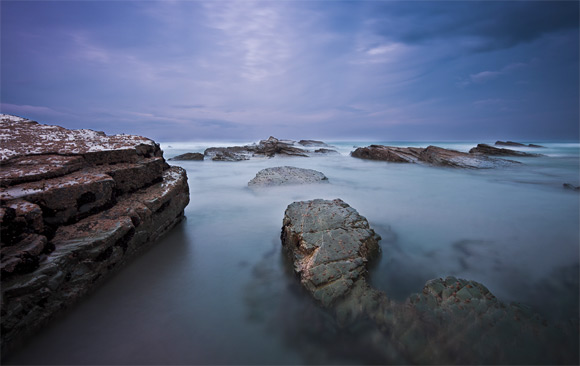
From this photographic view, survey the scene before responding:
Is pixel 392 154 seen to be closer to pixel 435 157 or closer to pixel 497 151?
pixel 435 157

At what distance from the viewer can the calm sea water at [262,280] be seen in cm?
190

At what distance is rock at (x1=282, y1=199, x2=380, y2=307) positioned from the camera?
2.34 m

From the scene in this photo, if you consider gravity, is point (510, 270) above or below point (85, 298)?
above

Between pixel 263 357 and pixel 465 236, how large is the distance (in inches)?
143

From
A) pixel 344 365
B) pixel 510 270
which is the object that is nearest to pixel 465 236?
pixel 510 270

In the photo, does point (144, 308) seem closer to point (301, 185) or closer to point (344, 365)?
point (344, 365)

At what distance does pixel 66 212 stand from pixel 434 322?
3.71 meters

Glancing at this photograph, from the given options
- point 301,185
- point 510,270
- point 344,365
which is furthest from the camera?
point 301,185

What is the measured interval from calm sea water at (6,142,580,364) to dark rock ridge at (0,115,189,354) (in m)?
0.26

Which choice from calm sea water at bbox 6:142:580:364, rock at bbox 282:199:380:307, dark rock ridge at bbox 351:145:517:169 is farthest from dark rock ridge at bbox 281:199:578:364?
dark rock ridge at bbox 351:145:517:169

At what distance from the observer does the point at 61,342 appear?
188 centimetres

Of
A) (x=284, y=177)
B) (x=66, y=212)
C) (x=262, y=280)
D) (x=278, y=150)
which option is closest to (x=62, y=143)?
(x=66, y=212)

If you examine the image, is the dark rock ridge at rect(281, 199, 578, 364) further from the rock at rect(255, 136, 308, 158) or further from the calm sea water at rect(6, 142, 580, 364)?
the rock at rect(255, 136, 308, 158)

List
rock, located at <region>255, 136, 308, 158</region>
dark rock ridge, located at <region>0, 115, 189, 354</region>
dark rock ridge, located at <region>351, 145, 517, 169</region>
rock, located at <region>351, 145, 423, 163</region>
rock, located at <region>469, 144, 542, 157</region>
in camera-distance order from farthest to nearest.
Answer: rock, located at <region>255, 136, 308, 158</region>, rock, located at <region>469, 144, 542, 157</region>, rock, located at <region>351, 145, 423, 163</region>, dark rock ridge, located at <region>351, 145, 517, 169</region>, dark rock ridge, located at <region>0, 115, 189, 354</region>
